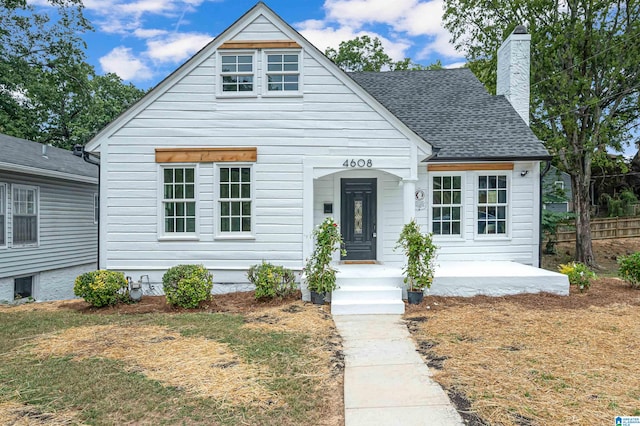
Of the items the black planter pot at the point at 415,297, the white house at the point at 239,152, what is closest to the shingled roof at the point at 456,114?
the white house at the point at 239,152

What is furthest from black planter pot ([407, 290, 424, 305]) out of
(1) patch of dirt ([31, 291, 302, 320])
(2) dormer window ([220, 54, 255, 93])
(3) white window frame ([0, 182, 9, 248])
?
(3) white window frame ([0, 182, 9, 248])

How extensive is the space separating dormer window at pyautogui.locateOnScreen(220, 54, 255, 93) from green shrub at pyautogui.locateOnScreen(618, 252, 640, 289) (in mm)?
9385

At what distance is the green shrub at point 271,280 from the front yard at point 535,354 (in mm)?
2511

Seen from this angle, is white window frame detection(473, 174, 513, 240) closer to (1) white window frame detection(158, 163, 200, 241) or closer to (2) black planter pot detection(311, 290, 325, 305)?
(2) black planter pot detection(311, 290, 325, 305)

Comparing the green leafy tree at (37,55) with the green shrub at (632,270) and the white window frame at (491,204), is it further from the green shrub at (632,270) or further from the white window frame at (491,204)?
the green shrub at (632,270)

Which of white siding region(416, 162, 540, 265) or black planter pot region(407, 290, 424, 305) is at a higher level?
white siding region(416, 162, 540, 265)

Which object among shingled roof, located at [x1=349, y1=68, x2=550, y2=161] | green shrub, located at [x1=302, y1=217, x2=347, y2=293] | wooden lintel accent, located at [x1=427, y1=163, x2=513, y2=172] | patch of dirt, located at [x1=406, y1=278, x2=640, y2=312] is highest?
shingled roof, located at [x1=349, y1=68, x2=550, y2=161]

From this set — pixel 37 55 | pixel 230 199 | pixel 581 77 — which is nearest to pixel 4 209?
pixel 230 199

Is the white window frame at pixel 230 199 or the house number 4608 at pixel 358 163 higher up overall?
the house number 4608 at pixel 358 163

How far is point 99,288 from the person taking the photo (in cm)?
793

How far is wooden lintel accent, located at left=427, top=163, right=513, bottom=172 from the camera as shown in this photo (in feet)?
34.7

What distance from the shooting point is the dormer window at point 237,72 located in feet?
30.4

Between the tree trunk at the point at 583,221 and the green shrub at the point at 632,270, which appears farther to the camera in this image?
the tree trunk at the point at 583,221

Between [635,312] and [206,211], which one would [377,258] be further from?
[635,312]
